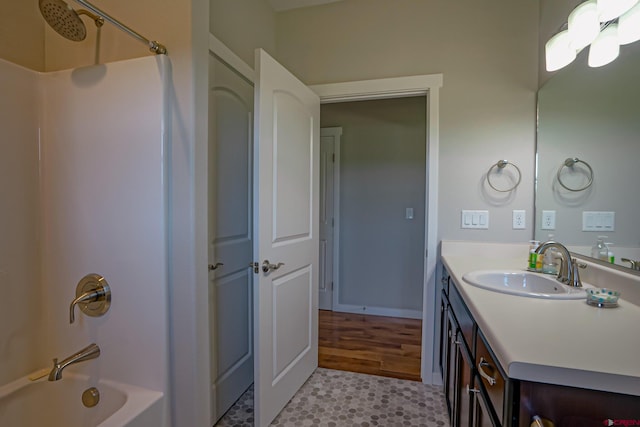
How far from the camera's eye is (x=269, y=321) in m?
1.64

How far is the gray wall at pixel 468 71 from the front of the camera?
6.24 feet

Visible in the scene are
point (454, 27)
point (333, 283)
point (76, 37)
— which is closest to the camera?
point (76, 37)

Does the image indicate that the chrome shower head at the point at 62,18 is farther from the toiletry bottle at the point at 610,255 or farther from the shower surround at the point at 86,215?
the toiletry bottle at the point at 610,255

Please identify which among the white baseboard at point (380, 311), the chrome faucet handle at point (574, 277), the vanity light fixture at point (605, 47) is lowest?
the white baseboard at point (380, 311)

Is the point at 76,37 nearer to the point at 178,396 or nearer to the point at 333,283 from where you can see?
the point at 178,396

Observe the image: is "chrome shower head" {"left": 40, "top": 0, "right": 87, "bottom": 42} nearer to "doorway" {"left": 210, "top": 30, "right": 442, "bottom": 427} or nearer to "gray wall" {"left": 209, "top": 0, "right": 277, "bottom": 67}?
"gray wall" {"left": 209, "top": 0, "right": 277, "bottom": 67}

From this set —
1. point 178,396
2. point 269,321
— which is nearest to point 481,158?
point 269,321

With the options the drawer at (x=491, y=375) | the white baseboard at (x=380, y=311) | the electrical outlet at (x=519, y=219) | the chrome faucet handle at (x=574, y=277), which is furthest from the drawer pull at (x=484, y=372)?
the white baseboard at (x=380, y=311)

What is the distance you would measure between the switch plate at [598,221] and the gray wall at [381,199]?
1.73m

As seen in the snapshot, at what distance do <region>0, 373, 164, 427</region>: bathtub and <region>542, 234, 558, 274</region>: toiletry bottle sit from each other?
1780 mm

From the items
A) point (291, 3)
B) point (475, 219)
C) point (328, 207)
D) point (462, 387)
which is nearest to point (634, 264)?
point (462, 387)

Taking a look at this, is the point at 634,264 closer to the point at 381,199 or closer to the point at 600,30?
the point at 600,30

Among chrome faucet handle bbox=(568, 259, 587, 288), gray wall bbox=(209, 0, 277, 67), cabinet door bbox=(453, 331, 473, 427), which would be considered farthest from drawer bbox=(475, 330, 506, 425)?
gray wall bbox=(209, 0, 277, 67)

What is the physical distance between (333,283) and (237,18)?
2.64 metres
